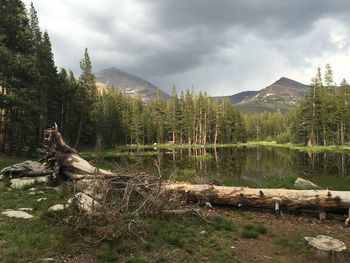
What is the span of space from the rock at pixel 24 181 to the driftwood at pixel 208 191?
1.76 ft

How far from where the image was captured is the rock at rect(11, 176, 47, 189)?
56.0 feet

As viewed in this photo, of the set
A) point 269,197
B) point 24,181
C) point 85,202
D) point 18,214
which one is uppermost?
point 85,202

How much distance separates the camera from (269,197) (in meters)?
14.6

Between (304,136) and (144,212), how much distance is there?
93.2 m

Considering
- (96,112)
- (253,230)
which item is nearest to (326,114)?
(96,112)

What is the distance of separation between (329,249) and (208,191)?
6446 mm

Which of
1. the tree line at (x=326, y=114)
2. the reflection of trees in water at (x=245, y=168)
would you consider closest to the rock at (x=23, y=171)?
the reflection of trees in water at (x=245, y=168)

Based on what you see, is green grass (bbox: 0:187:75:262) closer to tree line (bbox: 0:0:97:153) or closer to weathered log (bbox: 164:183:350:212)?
weathered log (bbox: 164:183:350:212)

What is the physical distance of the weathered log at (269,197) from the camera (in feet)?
45.1

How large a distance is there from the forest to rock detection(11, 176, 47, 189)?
4232 millimetres

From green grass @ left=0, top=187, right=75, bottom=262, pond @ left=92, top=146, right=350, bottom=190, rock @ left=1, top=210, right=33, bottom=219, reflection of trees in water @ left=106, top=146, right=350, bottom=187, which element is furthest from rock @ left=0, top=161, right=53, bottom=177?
rock @ left=1, top=210, right=33, bottom=219

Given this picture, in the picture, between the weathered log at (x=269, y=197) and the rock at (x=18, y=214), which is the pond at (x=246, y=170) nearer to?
the weathered log at (x=269, y=197)

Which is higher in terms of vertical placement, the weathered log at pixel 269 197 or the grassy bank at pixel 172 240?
the weathered log at pixel 269 197

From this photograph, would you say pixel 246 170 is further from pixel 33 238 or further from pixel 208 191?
pixel 33 238
